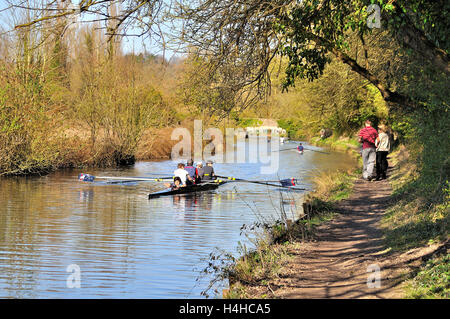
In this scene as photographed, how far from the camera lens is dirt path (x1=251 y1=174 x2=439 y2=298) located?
296 inches

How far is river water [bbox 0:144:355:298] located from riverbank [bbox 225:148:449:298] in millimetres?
1238

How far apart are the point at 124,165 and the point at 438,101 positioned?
1076 inches

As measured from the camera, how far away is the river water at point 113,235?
30.6 ft

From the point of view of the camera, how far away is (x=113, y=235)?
13.8 m

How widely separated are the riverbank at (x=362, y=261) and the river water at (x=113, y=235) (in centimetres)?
124

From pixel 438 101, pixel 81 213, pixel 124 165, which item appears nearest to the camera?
pixel 438 101

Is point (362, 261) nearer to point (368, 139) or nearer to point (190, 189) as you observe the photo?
point (368, 139)

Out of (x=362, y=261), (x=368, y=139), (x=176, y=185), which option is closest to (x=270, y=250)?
(x=362, y=261)

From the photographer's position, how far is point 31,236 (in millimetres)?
13406

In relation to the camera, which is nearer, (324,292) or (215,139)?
(324,292)

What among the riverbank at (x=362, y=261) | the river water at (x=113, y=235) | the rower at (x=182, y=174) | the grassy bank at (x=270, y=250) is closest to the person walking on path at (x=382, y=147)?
the grassy bank at (x=270, y=250)
